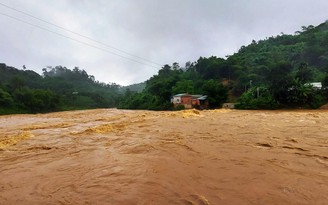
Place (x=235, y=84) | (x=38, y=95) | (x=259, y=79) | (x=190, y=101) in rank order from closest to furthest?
(x=190, y=101) → (x=259, y=79) → (x=235, y=84) → (x=38, y=95)

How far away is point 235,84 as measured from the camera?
142ft

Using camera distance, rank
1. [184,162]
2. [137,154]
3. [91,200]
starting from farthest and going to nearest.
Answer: [137,154], [184,162], [91,200]

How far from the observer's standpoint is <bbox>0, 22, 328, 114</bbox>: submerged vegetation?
96.0ft

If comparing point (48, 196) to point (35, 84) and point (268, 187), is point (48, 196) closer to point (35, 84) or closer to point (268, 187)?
point (268, 187)

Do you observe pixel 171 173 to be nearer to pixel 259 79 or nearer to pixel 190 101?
pixel 190 101

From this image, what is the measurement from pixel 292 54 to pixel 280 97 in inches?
1172

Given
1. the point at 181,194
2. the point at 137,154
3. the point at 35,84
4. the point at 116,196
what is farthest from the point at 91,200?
the point at 35,84

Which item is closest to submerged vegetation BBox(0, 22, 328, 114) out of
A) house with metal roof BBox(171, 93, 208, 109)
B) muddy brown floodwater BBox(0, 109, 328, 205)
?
house with metal roof BBox(171, 93, 208, 109)

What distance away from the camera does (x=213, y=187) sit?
12.3ft

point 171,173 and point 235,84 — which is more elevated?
point 235,84

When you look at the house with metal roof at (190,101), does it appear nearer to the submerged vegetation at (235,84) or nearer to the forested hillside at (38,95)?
the submerged vegetation at (235,84)

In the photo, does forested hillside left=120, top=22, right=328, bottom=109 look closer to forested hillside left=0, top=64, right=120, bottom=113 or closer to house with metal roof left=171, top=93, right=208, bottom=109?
house with metal roof left=171, top=93, right=208, bottom=109

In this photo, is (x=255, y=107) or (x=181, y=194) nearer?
(x=181, y=194)

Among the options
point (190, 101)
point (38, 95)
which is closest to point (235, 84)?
point (190, 101)
